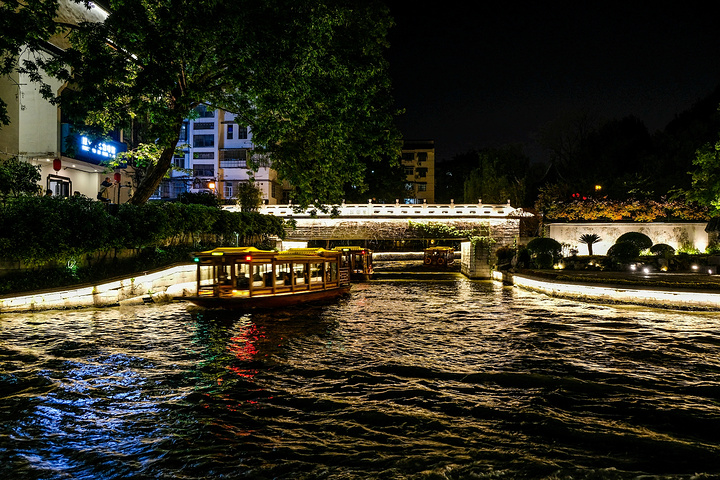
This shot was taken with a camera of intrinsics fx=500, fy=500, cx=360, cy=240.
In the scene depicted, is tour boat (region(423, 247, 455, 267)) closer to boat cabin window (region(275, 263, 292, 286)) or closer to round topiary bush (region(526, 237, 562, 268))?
round topiary bush (region(526, 237, 562, 268))

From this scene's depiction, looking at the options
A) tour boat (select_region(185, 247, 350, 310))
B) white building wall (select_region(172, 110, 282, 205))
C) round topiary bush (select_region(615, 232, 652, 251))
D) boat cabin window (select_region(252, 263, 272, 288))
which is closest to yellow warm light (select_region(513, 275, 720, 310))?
tour boat (select_region(185, 247, 350, 310))

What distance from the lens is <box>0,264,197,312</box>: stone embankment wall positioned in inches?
571

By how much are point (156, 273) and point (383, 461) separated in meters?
15.4

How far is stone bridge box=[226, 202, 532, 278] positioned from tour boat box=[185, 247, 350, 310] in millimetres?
16316

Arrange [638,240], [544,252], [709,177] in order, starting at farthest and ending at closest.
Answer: [638,240] → [544,252] → [709,177]

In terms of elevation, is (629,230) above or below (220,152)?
below

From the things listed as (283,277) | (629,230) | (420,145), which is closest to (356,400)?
(283,277)

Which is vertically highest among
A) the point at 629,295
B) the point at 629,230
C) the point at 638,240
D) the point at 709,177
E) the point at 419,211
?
the point at 709,177

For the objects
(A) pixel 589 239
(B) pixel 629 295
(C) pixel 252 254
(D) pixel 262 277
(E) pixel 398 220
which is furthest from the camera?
(E) pixel 398 220

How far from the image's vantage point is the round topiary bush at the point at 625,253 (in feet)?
86.1

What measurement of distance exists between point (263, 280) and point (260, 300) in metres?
1.36

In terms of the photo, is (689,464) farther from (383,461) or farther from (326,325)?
(326,325)

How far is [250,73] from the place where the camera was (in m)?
16.5

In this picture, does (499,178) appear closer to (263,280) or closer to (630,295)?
(630,295)
